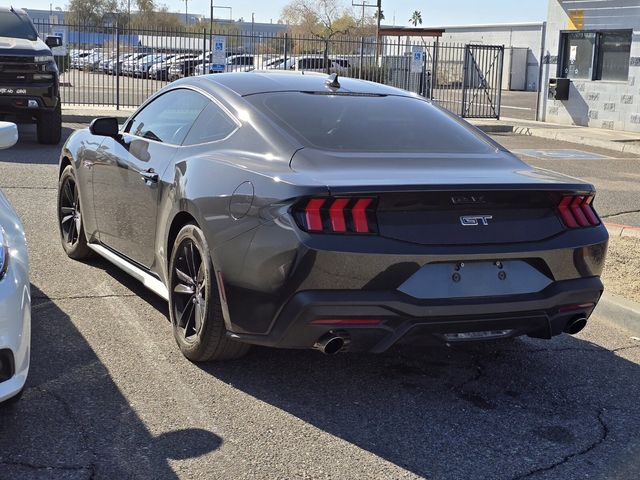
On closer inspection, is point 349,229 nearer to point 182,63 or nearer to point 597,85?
point 597,85

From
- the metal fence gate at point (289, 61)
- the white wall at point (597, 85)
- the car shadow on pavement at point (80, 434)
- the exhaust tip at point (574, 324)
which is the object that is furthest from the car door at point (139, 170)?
the white wall at point (597, 85)

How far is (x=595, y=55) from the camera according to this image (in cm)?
2141

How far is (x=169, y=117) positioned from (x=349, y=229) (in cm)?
207

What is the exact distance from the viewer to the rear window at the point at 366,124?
4488 mm

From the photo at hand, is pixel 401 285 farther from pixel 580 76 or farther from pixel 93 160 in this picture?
pixel 580 76

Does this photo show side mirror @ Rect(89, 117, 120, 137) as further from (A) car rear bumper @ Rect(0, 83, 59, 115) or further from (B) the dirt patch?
(A) car rear bumper @ Rect(0, 83, 59, 115)

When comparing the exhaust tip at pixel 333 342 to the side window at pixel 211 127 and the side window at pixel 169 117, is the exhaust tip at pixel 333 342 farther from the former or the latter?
the side window at pixel 169 117

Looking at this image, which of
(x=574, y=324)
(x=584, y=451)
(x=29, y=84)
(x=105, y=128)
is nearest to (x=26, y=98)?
(x=29, y=84)

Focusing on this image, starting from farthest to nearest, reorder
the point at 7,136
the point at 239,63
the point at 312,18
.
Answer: the point at 312,18, the point at 239,63, the point at 7,136

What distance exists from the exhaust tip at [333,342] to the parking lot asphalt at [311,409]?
0.35 meters

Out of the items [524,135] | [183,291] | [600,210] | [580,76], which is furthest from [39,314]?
[580,76]

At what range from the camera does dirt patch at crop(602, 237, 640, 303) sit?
6109 mm

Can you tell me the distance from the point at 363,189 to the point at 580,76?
777 inches

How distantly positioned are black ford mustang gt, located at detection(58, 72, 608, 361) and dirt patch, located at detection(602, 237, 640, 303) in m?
1.91
